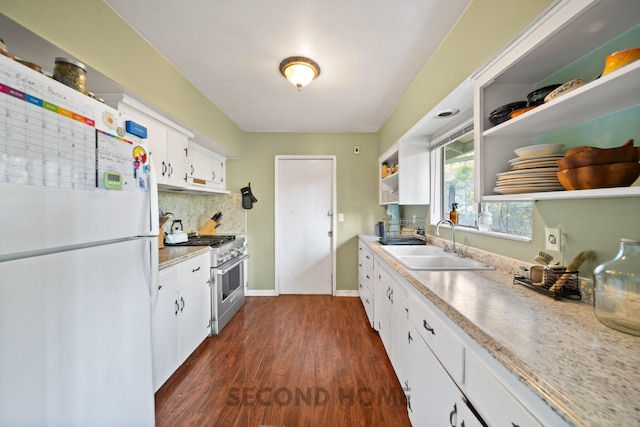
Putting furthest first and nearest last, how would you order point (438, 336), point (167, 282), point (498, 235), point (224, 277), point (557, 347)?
point (224, 277), point (167, 282), point (498, 235), point (438, 336), point (557, 347)

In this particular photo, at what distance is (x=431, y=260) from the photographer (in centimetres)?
179

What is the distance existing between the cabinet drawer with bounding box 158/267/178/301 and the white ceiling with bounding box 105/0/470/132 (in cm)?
164

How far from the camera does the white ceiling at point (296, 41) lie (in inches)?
52.3

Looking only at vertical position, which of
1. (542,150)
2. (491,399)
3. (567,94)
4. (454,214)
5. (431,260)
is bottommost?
(491,399)

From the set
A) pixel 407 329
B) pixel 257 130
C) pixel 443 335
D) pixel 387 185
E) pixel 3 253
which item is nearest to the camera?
pixel 3 253

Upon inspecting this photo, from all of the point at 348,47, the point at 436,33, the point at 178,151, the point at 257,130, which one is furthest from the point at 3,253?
the point at 257,130

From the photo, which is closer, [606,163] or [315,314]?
[606,163]

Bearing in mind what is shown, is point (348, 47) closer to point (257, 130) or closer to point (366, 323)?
point (257, 130)

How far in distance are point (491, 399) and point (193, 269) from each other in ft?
6.83

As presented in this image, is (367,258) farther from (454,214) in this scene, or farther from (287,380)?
(287,380)

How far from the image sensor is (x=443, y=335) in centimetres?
95

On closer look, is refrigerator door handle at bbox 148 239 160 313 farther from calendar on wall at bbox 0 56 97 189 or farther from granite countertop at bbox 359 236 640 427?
granite countertop at bbox 359 236 640 427

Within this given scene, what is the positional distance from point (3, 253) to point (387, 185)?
310 centimetres

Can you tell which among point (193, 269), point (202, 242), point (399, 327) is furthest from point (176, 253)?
point (399, 327)
